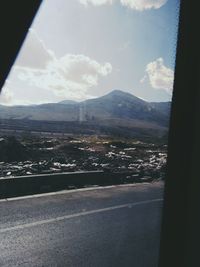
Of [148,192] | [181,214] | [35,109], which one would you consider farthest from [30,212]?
[35,109]

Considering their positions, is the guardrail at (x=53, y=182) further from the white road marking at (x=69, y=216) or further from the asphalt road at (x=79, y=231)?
the white road marking at (x=69, y=216)

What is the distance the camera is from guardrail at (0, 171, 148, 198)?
29.9ft

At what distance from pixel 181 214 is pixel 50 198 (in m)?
8.33

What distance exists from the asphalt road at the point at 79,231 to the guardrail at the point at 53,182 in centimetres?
52

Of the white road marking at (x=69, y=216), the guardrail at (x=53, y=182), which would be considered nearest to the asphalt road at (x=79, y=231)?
the white road marking at (x=69, y=216)

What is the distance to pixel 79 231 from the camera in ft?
21.9

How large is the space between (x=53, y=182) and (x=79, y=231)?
3.68 metres

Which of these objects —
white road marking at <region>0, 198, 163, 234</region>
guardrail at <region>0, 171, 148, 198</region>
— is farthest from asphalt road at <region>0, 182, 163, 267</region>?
guardrail at <region>0, 171, 148, 198</region>

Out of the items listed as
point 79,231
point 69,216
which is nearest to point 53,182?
point 69,216

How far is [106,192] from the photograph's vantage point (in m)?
10.3

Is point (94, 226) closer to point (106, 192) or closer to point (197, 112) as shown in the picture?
point (106, 192)

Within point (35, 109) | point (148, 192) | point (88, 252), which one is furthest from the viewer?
point (35, 109)

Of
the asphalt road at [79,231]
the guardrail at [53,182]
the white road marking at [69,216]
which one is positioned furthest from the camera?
the guardrail at [53,182]

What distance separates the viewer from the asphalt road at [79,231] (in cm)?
538
